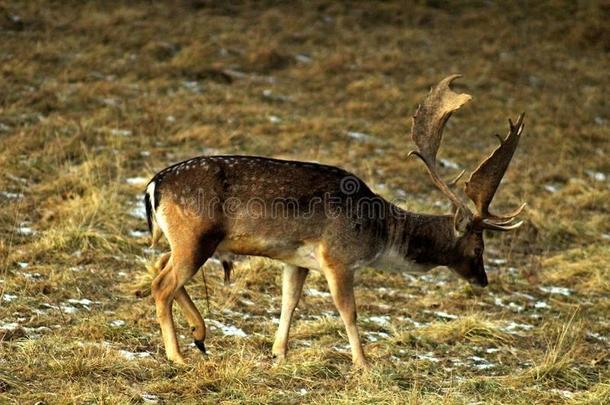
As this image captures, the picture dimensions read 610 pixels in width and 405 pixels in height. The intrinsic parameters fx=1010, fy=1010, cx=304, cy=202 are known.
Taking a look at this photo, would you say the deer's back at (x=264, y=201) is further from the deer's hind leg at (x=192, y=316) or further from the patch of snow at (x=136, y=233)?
the patch of snow at (x=136, y=233)

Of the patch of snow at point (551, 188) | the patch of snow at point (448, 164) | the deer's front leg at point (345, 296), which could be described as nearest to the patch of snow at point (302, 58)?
the patch of snow at point (448, 164)

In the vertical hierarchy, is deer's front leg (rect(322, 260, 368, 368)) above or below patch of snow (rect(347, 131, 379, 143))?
above

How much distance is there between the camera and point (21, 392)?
6.11m

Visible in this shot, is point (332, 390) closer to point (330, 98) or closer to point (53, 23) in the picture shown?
point (330, 98)

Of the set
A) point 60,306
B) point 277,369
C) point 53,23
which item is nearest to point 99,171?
point 60,306

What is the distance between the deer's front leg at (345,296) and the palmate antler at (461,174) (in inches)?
42.5

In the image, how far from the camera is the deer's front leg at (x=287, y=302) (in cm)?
752

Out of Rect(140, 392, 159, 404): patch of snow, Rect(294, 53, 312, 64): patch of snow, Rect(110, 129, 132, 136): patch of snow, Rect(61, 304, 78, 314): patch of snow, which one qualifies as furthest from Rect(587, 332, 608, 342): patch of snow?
Rect(294, 53, 312, 64): patch of snow

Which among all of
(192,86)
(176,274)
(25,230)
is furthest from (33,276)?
(192,86)

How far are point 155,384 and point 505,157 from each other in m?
3.18

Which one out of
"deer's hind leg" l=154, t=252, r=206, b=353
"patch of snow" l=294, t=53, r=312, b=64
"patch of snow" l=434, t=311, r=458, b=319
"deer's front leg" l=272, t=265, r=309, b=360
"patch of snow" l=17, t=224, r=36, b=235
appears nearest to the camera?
"deer's hind leg" l=154, t=252, r=206, b=353

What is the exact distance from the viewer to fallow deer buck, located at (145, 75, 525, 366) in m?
7.12

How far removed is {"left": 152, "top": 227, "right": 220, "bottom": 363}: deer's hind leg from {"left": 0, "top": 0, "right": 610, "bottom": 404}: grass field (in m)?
0.19

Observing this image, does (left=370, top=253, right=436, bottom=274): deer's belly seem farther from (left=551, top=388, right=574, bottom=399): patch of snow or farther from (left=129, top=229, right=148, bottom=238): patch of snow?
(left=129, top=229, right=148, bottom=238): patch of snow
